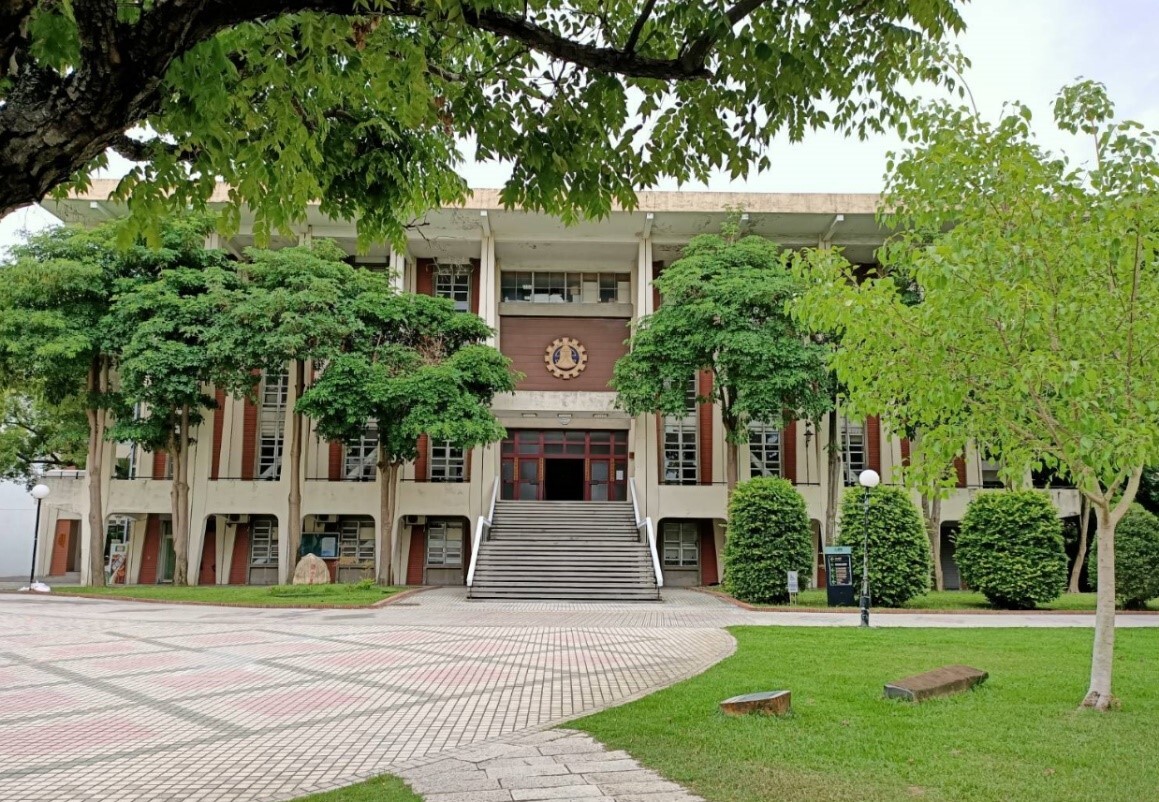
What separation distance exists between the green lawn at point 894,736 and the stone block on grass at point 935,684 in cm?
12

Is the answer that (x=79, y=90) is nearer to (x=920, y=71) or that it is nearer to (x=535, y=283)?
(x=920, y=71)

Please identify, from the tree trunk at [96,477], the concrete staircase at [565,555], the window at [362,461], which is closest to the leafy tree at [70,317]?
the tree trunk at [96,477]

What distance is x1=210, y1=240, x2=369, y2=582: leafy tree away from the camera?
75.2ft

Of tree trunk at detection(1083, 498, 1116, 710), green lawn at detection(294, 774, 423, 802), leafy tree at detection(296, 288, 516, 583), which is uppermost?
leafy tree at detection(296, 288, 516, 583)

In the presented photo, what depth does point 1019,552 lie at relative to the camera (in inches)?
742

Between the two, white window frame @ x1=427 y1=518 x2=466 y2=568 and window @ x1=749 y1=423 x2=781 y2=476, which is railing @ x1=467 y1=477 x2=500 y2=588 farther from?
window @ x1=749 y1=423 x2=781 y2=476

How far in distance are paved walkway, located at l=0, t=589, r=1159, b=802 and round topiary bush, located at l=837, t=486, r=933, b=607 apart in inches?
78.3

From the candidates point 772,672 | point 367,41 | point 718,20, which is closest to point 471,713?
point 772,672

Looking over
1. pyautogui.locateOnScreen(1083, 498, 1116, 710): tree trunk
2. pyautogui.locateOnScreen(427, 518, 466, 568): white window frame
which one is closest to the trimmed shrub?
pyautogui.locateOnScreen(1083, 498, 1116, 710): tree trunk

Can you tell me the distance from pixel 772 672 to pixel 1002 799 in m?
4.64

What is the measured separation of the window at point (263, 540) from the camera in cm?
2958

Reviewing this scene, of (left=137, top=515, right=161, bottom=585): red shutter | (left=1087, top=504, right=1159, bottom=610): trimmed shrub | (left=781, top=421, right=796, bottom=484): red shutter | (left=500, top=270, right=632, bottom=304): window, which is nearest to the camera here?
(left=1087, top=504, right=1159, bottom=610): trimmed shrub

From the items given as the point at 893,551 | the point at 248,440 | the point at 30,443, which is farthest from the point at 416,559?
the point at 30,443

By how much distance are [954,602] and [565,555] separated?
378 inches
